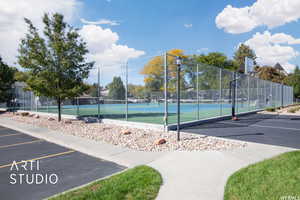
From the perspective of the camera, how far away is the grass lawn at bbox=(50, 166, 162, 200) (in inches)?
112

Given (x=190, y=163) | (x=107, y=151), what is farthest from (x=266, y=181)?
(x=107, y=151)

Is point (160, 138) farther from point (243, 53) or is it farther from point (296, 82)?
point (243, 53)

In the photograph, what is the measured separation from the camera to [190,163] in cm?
425

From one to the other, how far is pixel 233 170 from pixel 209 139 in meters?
2.59

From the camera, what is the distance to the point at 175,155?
15.7 ft

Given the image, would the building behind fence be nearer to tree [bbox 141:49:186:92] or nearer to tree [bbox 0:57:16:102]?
tree [bbox 141:49:186:92]

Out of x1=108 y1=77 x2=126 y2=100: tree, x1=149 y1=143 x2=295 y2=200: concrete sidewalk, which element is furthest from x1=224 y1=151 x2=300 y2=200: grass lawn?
x1=108 y1=77 x2=126 y2=100: tree

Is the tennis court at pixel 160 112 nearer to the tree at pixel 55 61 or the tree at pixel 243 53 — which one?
the tree at pixel 55 61

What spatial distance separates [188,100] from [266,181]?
9.52m

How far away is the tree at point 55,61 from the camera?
10.1 m

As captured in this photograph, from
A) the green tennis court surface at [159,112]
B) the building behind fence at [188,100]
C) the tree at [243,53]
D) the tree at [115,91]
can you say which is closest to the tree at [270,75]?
the tree at [243,53]

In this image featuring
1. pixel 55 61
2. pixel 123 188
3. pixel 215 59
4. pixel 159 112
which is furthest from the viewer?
pixel 215 59

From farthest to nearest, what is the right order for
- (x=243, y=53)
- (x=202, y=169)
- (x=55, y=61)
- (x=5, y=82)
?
(x=243, y=53) → (x=5, y=82) → (x=55, y=61) → (x=202, y=169)

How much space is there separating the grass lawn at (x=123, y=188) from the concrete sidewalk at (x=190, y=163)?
0.62 ft
